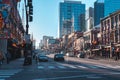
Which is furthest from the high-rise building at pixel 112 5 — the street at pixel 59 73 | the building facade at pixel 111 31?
the street at pixel 59 73

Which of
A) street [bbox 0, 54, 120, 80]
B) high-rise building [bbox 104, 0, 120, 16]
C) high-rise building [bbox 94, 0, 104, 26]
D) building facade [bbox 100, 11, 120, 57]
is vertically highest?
high-rise building [bbox 94, 0, 104, 26]

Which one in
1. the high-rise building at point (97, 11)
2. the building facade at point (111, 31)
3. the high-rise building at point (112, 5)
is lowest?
the building facade at point (111, 31)

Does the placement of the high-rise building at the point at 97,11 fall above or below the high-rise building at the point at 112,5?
above

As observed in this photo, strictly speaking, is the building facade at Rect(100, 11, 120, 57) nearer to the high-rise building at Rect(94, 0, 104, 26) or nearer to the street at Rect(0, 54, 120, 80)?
the high-rise building at Rect(94, 0, 104, 26)

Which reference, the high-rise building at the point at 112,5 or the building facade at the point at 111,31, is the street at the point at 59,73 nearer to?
the building facade at the point at 111,31

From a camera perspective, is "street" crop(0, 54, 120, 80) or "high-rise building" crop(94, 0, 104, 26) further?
"high-rise building" crop(94, 0, 104, 26)

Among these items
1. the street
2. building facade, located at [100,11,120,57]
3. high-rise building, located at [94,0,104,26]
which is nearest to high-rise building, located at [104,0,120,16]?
building facade, located at [100,11,120,57]

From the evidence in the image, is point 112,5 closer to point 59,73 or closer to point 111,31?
point 111,31

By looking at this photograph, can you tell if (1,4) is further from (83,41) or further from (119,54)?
(83,41)

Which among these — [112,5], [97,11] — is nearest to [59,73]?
[112,5]

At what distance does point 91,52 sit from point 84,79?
321 ft

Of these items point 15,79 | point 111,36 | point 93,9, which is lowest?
point 15,79

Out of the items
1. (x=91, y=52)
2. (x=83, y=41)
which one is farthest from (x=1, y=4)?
(x=83, y=41)

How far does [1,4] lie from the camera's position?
46750 mm
